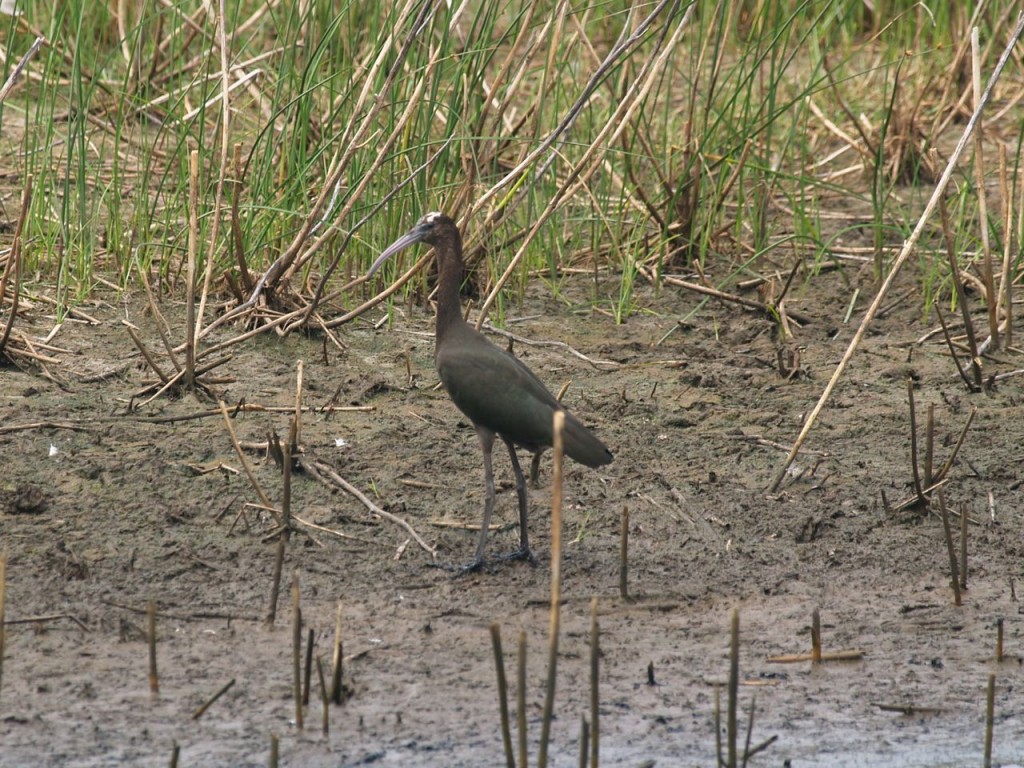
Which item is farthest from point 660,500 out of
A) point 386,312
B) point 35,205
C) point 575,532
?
point 35,205

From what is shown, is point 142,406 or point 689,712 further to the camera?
point 142,406

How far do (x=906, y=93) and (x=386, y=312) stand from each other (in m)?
3.63

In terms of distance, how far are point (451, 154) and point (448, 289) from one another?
1715 mm

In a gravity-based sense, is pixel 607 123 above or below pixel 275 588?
above

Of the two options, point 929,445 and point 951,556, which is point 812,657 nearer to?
point 951,556

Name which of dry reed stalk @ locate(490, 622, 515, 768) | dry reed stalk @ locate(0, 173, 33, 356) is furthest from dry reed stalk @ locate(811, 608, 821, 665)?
dry reed stalk @ locate(0, 173, 33, 356)

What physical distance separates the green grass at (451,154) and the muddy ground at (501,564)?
37 centimetres

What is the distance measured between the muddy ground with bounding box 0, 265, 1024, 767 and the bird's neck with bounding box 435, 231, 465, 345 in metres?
0.59

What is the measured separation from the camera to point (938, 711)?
3836 millimetres

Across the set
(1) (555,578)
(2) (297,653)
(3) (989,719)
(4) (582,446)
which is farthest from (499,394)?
(3) (989,719)

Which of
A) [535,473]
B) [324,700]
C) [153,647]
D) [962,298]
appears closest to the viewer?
[324,700]

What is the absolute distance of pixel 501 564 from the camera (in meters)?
4.54

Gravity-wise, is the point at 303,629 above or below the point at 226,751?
above

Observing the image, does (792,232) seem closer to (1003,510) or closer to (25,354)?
(1003,510)
